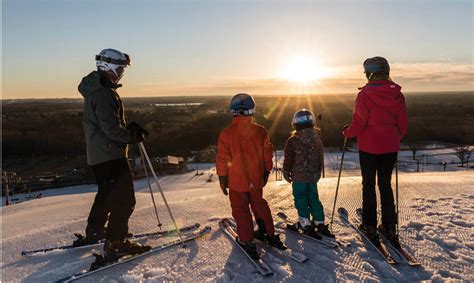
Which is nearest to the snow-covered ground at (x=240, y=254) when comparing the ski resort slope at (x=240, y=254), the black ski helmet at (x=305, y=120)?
the ski resort slope at (x=240, y=254)

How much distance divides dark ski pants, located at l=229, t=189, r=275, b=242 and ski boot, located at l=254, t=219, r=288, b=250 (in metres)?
0.06

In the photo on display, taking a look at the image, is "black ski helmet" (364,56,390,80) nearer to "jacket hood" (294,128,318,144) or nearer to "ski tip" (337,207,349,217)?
"jacket hood" (294,128,318,144)

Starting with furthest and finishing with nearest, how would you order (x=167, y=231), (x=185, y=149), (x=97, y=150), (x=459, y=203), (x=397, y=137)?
1. (x=185, y=149)
2. (x=459, y=203)
3. (x=167, y=231)
4. (x=397, y=137)
5. (x=97, y=150)

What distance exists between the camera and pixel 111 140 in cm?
328

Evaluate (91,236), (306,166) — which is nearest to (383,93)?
(306,166)

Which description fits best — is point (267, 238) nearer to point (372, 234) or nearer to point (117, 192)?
point (372, 234)

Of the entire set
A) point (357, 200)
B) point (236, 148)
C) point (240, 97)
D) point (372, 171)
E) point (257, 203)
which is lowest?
point (357, 200)

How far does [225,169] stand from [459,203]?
12.1 ft

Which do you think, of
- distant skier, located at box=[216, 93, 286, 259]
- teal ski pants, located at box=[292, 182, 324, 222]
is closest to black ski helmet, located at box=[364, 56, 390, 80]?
distant skier, located at box=[216, 93, 286, 259]

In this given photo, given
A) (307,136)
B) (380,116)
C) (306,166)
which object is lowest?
(306,166)

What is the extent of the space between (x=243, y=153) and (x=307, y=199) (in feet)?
3.41

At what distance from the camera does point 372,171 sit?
3.62 meters

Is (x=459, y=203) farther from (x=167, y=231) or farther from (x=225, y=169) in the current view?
(x=167, y=231)

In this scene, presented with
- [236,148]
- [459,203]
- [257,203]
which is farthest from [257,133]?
[459,203]
